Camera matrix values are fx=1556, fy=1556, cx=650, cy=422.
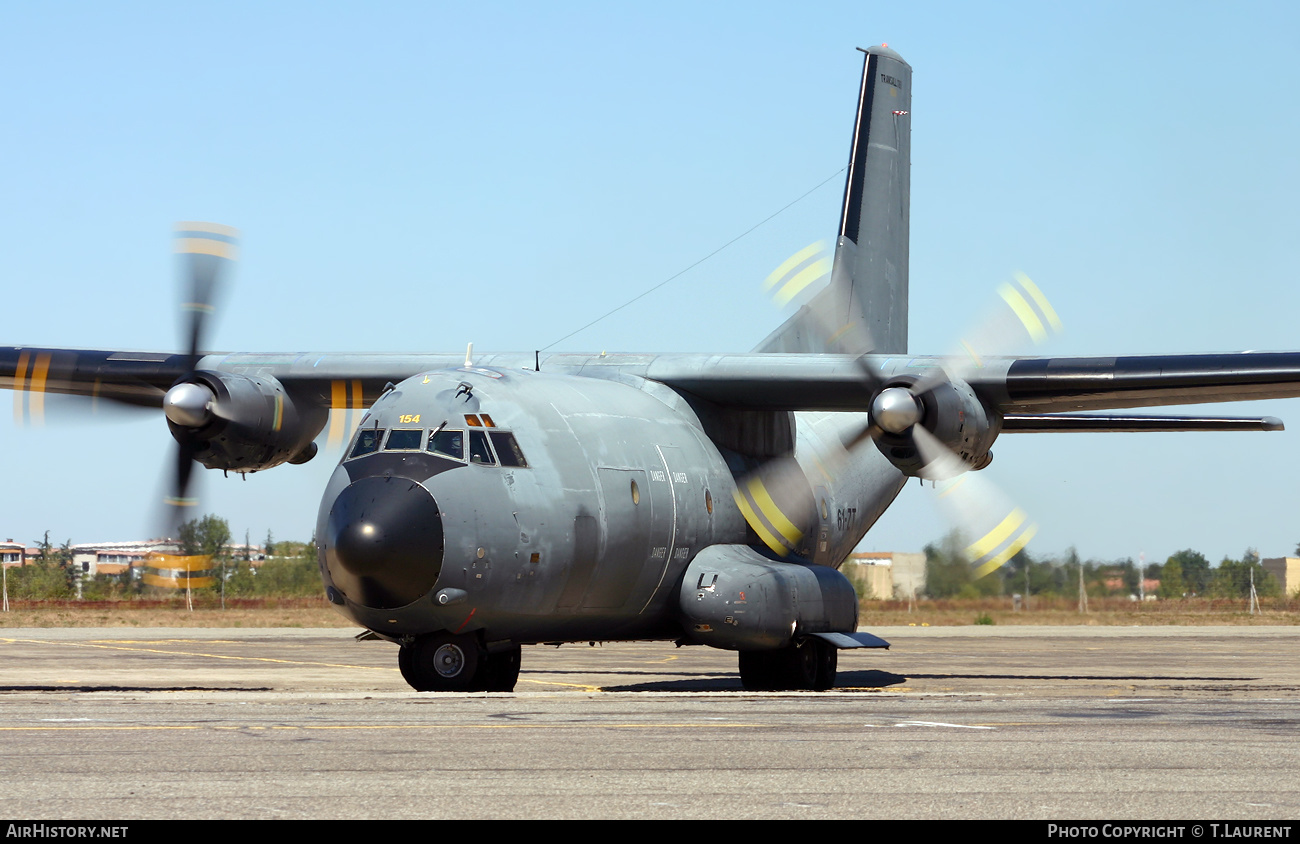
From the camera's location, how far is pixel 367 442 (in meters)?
16.0

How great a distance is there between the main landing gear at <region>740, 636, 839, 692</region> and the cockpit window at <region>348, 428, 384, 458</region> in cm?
580

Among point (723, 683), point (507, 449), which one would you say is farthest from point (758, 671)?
point (507, 449)

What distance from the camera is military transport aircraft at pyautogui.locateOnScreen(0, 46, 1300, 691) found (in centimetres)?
1530

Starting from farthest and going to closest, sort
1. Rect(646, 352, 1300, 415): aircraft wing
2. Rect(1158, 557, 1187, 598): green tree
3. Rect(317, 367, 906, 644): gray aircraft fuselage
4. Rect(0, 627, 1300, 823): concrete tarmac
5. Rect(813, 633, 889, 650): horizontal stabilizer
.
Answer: Rect(1158, 557, 1187, 598): green tree → Rect(813, 633, 889, 650): horizontal stabilizer → Rect(646, 352, 1300, 415): aircraft wing → Rect(317, 367, 906, 644): gray aircraft fuselage → Rect(0, 627, 1300, 823): concrete tarmac

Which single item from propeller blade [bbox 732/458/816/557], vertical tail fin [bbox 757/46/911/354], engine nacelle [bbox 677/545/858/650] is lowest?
engine nacelle [bbox 677/545/858/650]

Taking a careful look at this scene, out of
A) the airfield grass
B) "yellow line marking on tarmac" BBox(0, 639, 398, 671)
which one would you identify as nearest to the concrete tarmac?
"yellow line marking on tarmac" BBox(0, 639, 398, 671)

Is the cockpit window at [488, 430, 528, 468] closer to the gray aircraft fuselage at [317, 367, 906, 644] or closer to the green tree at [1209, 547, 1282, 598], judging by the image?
the gray aircraft fuselage at [317, 367, 906, 644]

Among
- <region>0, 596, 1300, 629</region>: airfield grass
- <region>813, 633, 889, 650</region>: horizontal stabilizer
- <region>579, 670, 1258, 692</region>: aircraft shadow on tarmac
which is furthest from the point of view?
<region>0, 596, 1300, 629</region>: airfield grass

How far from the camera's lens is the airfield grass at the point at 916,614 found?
49.4 meters

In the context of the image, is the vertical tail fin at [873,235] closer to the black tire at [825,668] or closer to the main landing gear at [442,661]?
the black tire at [825,668]

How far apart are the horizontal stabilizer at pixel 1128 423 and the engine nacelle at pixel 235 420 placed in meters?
10.7

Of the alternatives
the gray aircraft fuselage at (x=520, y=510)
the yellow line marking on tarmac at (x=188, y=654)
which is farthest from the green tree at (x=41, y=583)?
the gray aircraft fuselage at (x=520, y=510)

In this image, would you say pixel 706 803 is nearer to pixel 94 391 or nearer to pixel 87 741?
pixel 87 741

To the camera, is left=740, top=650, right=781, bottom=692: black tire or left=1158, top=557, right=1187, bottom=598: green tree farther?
left=1158, top=557, right=1187, bottom=598: green tree
